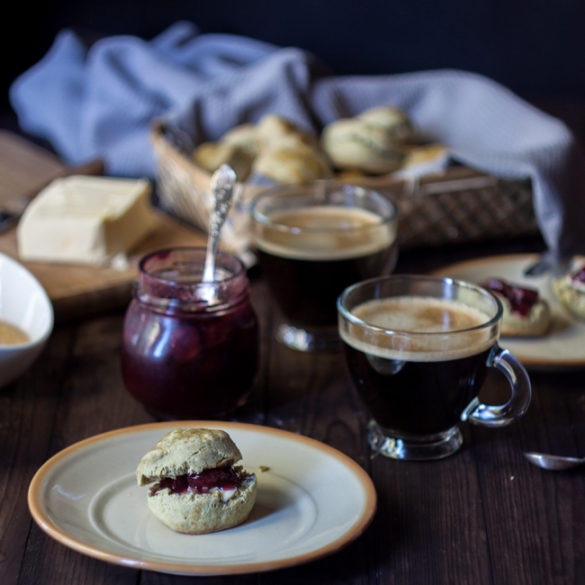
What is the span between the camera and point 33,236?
1454mm

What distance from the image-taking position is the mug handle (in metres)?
0.93

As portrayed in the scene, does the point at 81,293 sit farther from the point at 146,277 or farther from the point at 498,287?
the point at 498,287

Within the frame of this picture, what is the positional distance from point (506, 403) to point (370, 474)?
0.17 meters

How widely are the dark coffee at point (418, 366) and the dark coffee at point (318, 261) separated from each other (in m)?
0.21

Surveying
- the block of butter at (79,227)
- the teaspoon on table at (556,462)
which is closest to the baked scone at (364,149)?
the block of butter at (79,227)

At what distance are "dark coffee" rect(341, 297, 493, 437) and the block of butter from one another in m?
0.61

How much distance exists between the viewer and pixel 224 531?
2.63 ft

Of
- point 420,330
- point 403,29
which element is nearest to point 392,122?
point 420,330

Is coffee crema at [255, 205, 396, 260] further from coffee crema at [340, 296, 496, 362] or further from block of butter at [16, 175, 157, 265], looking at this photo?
block of butter at [16, 175, 157, 265]

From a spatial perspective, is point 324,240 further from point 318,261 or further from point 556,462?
point 556,462

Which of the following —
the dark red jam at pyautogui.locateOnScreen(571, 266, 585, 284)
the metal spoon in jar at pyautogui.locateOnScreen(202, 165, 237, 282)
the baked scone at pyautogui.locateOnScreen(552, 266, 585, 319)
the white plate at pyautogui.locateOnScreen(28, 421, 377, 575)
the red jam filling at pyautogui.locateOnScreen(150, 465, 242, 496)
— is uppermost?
the metal spoon in jar at pyautogui.locateOnScreen(202, 165, 237, 282)

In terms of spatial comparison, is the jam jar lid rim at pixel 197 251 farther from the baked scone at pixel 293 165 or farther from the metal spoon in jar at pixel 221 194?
the baked scone at pixel 293 165

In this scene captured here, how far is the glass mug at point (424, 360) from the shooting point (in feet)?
2.94

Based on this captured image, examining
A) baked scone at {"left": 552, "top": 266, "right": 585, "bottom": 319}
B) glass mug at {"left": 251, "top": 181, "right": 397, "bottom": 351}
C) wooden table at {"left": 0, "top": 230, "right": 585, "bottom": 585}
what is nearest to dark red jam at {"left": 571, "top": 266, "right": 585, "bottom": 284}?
baked scone at {"left": 552, "top": 266, "right": 585, "bottom": 319}
